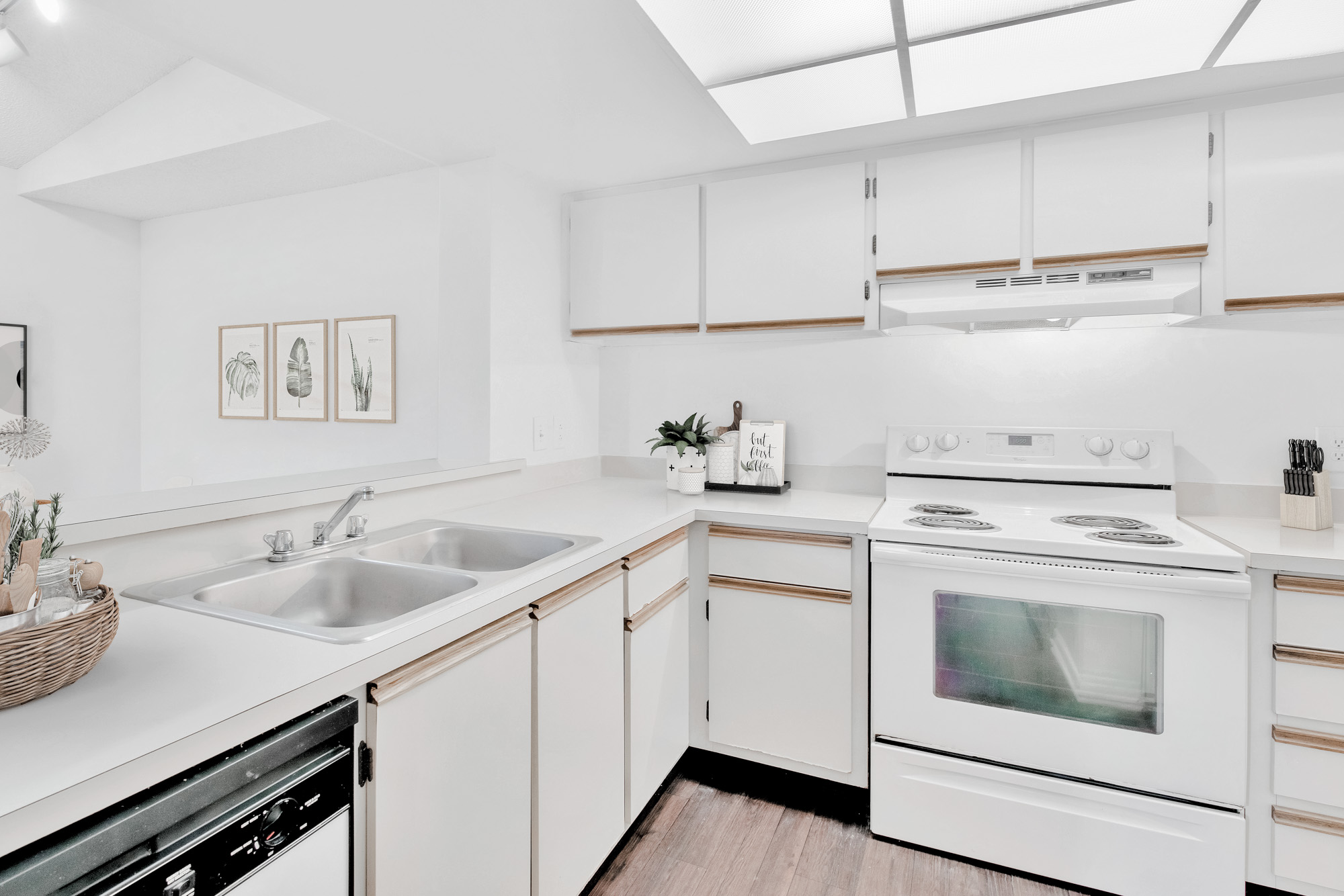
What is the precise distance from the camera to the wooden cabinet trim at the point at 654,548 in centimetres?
171

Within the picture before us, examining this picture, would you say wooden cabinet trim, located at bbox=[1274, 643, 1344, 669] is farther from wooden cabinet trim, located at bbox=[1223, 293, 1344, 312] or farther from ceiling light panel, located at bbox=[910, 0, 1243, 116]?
ceiling light panel, located at bbox=[910, 0, 1243, 116]

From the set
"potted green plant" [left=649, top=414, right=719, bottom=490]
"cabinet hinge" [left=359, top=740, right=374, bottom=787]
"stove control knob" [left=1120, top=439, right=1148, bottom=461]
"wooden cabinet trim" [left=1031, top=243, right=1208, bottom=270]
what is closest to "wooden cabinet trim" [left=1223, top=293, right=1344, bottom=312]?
"wooden cabinet trim" [left=1031, top=243, right=1208, bottom=270]

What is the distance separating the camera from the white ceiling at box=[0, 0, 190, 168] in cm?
202

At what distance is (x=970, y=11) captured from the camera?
125 centimetres

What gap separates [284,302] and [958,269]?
311cm

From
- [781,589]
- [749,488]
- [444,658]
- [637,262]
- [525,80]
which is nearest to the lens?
[444,658]

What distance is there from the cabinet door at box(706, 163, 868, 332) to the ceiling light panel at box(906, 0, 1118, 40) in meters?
0.84

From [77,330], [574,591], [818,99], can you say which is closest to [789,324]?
[818,99]

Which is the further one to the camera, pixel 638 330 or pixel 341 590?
pixel 638 330

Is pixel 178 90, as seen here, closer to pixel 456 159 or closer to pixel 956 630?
pixel 456 159

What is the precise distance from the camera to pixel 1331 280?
169cm

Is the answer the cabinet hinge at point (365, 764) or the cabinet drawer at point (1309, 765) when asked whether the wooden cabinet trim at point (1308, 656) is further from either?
the cabinet hinge at point (365, 764)

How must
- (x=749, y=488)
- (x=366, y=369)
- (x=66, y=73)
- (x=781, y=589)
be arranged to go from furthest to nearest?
(x=366, y=369) < (x=749, y=488) < (x=66, y=73) < (x=781, y=589)

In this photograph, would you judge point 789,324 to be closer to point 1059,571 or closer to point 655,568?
point 655,568
